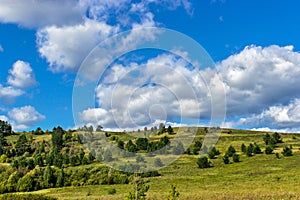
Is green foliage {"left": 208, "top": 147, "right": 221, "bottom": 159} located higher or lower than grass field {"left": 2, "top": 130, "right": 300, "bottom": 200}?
higher

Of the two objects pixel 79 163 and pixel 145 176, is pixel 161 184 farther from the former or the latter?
pixel 79 163

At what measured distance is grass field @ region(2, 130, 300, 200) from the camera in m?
48.7

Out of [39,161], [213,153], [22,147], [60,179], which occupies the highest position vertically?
[22,147]

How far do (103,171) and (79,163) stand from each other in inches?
907

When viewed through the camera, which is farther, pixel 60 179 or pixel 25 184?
pixel 60 179

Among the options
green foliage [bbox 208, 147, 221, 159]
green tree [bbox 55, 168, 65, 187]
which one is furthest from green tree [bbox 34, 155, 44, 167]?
green foliage [bbox 208, 147, 221, 159]

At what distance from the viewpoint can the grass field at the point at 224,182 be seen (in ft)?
160

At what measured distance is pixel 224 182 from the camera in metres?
63.3

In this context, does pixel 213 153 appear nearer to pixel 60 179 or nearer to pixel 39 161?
pixel 60 179

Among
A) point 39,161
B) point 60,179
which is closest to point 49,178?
point 60,179

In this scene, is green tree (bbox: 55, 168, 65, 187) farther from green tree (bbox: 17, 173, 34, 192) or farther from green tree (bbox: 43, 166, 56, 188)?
green tree (bbox: 17, 173, 34, 192)

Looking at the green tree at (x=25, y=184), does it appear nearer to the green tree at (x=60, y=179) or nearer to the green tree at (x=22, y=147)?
the green tree at (x=60, y=179)

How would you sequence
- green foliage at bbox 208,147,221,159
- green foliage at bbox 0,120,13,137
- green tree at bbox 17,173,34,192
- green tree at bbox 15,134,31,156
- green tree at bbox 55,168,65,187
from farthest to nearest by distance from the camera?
green foliage at bbox 0,120,13,137 < green tree at bbox 15,134,31,156 < green foliage at bbox 208,147,221,159 < green tree at bbox 55,168,65,187 < green tree at bbox 17,173,34,192

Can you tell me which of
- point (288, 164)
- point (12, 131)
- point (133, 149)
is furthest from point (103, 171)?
point (12, 131)
